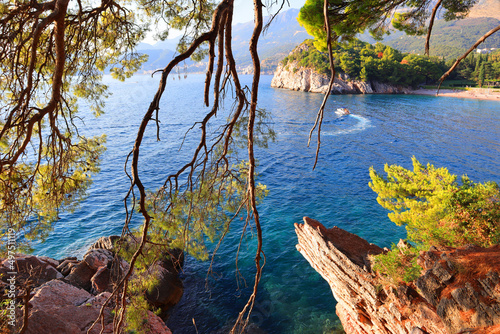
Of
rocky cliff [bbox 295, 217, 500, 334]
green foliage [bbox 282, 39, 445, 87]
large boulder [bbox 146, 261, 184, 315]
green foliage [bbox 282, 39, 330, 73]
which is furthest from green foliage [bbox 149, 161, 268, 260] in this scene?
green foliage [bbox 282, 39, 445, 87]

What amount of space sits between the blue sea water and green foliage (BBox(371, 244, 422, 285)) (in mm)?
3372

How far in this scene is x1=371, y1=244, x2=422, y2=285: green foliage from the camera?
6.51m

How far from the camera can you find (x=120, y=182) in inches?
776

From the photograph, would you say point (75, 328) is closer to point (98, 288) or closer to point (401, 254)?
point (98, 288)

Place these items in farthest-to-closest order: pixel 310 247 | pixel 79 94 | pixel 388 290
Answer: pixel 310 247, pixel 388 290, pixel 79 94

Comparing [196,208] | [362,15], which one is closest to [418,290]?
[196,208]

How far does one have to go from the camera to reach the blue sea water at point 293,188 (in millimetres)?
10047

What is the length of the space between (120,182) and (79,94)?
594 inches

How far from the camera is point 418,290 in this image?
622 cm

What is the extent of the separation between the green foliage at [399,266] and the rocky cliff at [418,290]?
188 millimetres

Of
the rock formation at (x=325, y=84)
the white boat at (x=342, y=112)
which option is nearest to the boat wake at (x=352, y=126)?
the white boat at (x=342, y=112)

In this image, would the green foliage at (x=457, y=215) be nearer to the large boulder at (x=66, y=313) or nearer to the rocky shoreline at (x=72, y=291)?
the rocky shoreline at (x=72, y=291)

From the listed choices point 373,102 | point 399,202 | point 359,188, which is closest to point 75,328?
point 399,202

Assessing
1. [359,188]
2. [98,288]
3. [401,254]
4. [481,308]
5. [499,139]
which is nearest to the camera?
[481,308]
